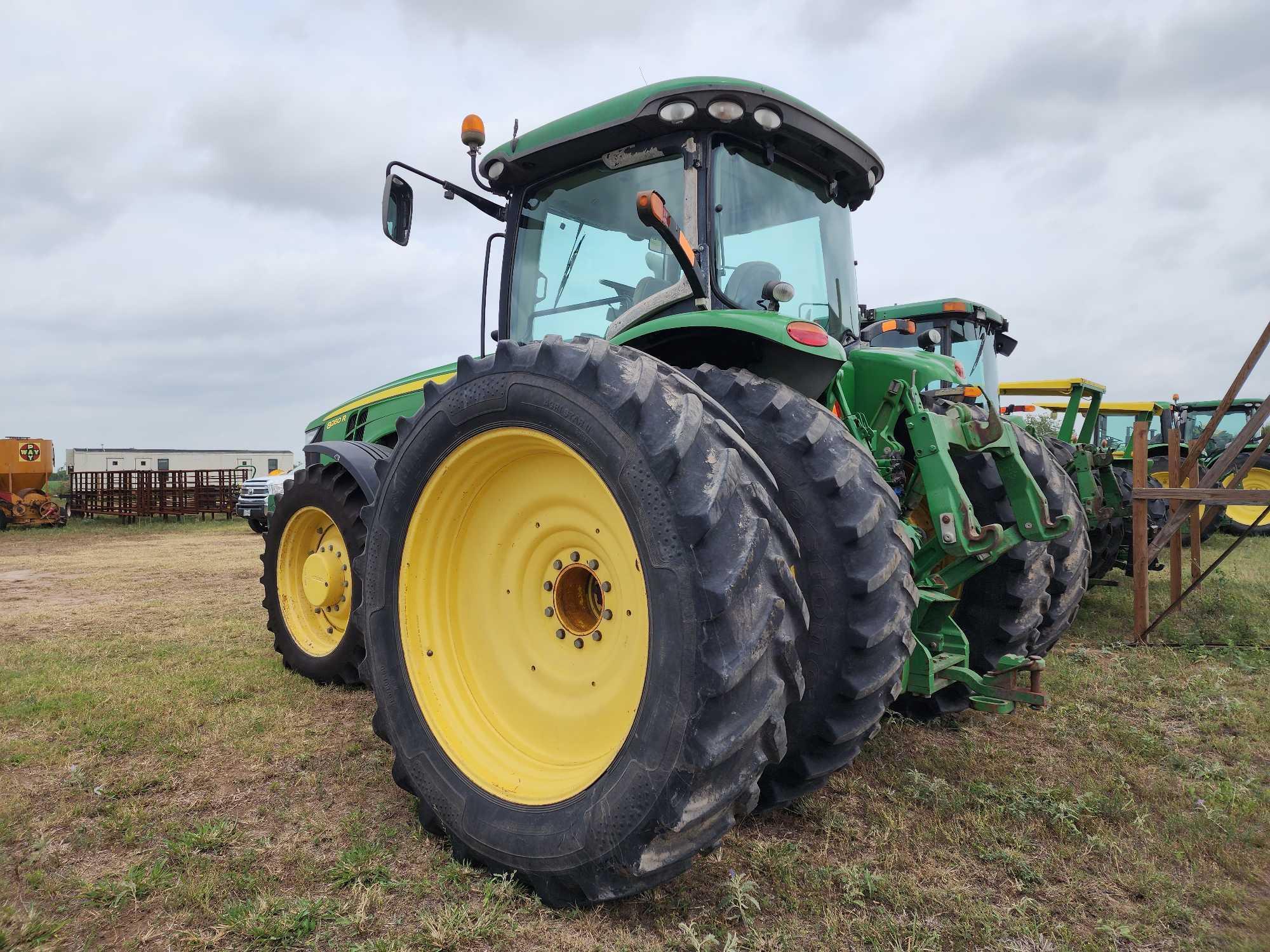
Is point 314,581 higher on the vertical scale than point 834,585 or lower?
lower

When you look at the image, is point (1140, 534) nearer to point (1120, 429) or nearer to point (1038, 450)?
point (1038, 450)

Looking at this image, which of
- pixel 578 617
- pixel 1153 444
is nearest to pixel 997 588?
pixel 578 617

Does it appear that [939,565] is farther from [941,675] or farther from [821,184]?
[821,184]

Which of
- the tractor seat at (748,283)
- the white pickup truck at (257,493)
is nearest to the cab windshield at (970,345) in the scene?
the tractor seat at (748,283)

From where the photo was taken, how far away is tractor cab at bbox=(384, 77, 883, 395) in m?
2.76

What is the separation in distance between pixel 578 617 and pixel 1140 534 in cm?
476

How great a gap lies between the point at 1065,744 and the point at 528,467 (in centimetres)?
243

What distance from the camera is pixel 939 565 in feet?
10.4

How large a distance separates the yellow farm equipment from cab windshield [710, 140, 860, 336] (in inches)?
807

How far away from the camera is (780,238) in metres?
3.25

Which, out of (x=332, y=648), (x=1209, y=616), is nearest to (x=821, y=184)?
(x=332, y=648)

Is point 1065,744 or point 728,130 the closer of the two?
point 728,130

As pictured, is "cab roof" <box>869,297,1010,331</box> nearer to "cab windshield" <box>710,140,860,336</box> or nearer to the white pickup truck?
"cab windshield" <box>710,140,860,336</box>

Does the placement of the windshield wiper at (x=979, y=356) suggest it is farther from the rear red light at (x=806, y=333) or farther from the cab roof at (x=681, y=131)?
the rear red light at (x=806, y=333)
